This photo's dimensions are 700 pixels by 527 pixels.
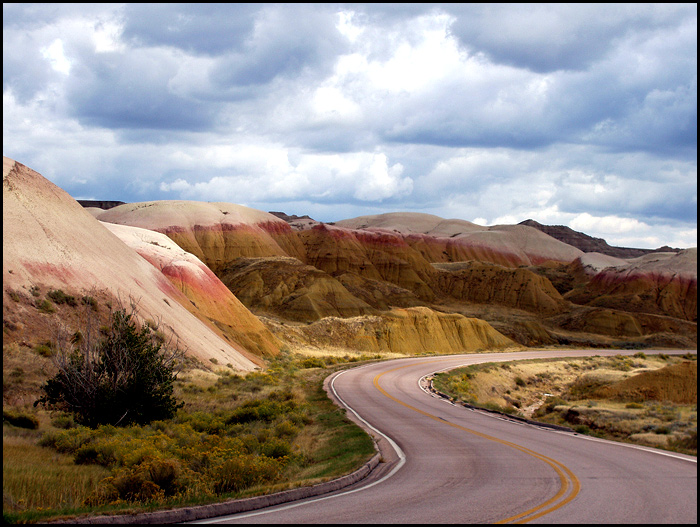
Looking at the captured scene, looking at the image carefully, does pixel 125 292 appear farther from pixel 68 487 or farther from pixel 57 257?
pixel 68 487

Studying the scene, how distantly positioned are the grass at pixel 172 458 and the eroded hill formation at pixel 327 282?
13.7 m

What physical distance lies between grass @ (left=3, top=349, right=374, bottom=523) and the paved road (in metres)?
1.35

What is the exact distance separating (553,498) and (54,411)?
666 inches

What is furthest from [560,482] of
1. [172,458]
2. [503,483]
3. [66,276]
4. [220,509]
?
[66,276]

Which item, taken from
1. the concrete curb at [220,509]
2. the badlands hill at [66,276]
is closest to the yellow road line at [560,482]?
the concrete curb at [220,509]

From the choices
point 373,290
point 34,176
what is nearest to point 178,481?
point 34,176

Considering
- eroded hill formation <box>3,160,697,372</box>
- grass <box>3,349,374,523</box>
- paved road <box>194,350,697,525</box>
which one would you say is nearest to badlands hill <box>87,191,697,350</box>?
eroded hill formation <box>3,160,697,372</box>

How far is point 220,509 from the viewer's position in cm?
900

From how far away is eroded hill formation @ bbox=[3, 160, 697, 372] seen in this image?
114 ft

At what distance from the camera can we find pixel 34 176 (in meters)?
35.1

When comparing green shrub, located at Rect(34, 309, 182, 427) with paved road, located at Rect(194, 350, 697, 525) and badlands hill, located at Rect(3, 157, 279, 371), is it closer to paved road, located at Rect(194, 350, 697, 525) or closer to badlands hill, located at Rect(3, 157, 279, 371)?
badlands hill, located at Rect(3, 157, 279, 371)

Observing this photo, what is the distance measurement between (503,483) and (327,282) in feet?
306

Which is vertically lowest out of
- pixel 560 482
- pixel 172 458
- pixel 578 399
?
pixel 578 399

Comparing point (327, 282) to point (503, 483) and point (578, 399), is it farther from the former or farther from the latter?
point (503, 483)
